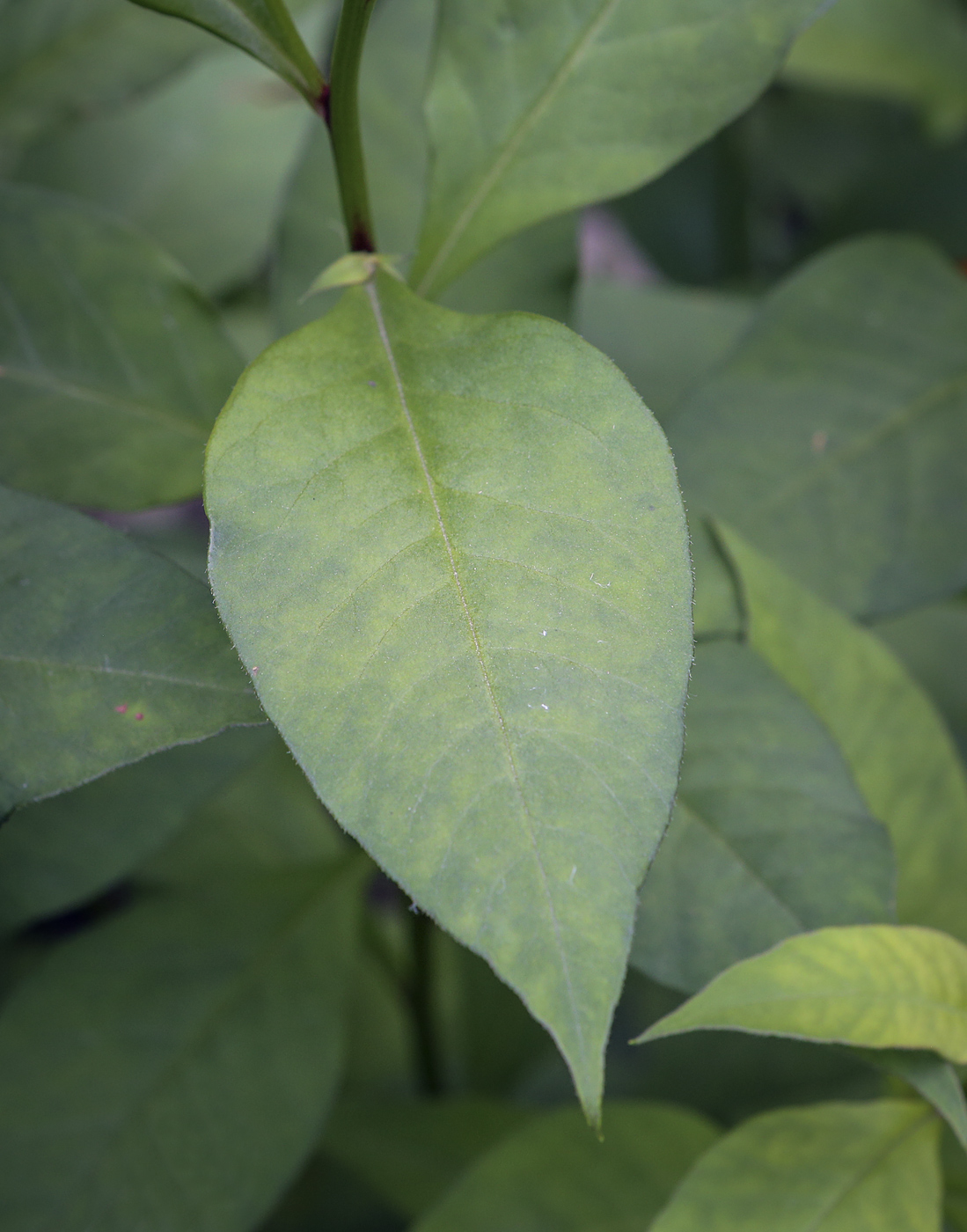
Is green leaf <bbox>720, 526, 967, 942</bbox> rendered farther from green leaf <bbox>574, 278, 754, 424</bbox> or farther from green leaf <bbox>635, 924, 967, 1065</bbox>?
green leaf <bbox>574, 278, 754, 424</bbox>

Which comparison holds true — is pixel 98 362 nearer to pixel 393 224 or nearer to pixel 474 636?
pixel 393 224

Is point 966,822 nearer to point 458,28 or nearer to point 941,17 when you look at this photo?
point 458,28

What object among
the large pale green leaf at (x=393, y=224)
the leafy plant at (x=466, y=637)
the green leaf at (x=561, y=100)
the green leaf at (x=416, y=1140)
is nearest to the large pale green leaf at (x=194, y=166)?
the leafy plant at (x=466, y=637)

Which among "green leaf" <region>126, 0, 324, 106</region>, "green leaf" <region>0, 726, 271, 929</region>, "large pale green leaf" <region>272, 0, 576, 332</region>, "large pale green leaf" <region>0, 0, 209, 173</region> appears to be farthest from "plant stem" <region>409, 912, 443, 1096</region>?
"large pale green leaf" <region>0, 0, 209, 173</region>

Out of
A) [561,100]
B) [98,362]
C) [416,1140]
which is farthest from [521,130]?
[416,1140]

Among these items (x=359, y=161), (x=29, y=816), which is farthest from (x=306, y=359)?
(x=29, y=816)

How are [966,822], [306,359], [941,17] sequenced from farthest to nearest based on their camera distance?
1. [941,17]
2. [966,822]
3. [306,359]
